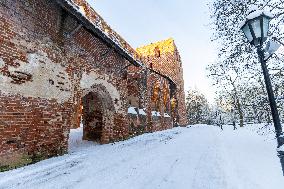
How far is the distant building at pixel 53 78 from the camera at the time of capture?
544 centimetres

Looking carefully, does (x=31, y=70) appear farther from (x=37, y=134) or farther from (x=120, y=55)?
(x=120, y=55)

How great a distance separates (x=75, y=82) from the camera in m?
7.70

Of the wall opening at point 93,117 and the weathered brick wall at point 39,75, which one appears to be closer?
the weathered brick wall at point 39,75

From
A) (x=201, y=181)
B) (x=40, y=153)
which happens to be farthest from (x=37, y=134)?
(x=201, y=181)

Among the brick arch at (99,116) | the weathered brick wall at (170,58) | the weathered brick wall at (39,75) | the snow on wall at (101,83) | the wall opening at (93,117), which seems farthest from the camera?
the weathered brick wall at (170,58)

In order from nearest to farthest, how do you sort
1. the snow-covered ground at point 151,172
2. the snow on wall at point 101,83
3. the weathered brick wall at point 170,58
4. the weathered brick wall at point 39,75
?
the snow-covered ground at point 151,172
the weathered brick wall at point 39,75
the snow on wall at point 101,83
the weathered brick wall at point 170,58

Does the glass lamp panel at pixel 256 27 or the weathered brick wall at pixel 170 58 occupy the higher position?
the weathered brick wall at pixel 170 58

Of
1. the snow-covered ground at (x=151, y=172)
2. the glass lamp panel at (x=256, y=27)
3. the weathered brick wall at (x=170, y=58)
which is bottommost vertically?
the snow-covered ground at (x=151, y=172)

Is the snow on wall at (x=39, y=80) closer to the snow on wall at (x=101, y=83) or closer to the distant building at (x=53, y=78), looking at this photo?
the distant building at (x=53, y=78)

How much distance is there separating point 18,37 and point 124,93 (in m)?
6.04

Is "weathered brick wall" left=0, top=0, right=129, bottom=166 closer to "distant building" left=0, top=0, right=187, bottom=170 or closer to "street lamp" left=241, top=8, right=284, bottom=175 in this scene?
"distant building" left=0, top=0, right=187, bottom=170

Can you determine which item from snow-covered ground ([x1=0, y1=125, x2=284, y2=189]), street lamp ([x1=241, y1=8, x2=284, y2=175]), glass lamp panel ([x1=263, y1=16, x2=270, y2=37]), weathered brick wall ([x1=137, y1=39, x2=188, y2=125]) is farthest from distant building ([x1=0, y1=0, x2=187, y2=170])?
weathered brick wall ([x1=137, y1=39, x2=188, y2=125])

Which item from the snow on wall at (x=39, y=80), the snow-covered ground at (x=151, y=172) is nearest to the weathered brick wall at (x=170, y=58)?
the snow on wall at (x=39, y=80)

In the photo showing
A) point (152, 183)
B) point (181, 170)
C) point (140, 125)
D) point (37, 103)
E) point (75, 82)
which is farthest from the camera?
point (140, 125)
